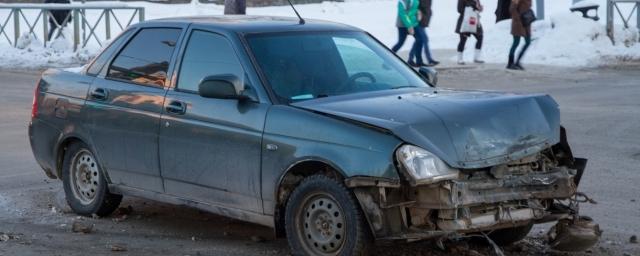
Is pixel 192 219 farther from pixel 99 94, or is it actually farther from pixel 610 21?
pixel 610 21

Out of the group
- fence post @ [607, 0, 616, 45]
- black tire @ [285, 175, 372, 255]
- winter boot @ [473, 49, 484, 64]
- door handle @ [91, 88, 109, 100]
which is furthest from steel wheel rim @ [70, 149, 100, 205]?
fence post @ [607, 0, 616, 45]

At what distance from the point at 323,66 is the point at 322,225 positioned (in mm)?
1242

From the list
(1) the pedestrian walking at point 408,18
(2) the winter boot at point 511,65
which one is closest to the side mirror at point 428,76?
(1) the pedestrian walking at point 408,18

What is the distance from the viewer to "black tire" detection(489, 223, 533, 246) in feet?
23.9

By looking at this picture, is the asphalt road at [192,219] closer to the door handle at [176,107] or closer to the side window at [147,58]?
the door handle at [176,107]

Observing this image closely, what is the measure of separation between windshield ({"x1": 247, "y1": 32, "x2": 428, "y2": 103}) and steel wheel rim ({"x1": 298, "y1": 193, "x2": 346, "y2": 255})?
2.40ft

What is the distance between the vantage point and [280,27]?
7715 mm

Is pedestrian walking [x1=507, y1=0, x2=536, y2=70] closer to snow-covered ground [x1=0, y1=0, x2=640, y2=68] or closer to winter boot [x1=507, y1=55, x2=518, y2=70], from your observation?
winter boot [x1=507, y1=55, x2=518, y2=70]

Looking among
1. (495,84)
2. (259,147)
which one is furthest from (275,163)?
(495,84)

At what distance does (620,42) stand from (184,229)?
17808 millimetres

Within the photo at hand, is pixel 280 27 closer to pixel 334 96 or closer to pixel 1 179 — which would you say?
pixel 334 96

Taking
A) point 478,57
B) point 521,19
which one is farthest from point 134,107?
point 478,57

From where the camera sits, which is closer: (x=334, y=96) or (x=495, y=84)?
(x=334, y=96)

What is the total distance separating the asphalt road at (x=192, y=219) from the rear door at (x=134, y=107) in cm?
45
